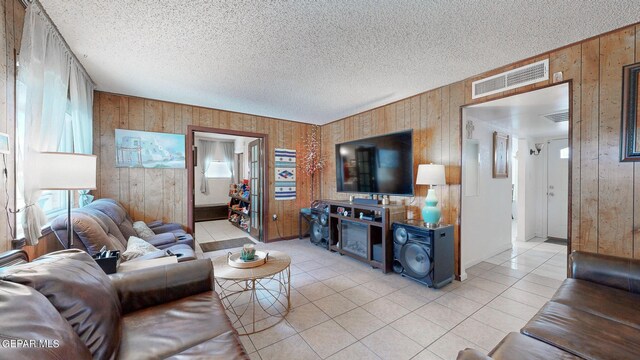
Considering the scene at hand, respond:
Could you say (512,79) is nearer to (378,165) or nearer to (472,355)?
(378,165)

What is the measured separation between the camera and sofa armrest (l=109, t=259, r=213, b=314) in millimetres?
1444

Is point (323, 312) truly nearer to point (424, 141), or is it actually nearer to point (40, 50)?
point (424, 141)

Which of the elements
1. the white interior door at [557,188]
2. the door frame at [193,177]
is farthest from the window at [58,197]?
the white interior door at [557,188]

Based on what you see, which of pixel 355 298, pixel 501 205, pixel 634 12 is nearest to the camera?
pixel 634 12

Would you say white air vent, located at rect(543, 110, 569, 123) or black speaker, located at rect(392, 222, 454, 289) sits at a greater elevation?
white air vent, located at rect(543, 110, 569, 123)

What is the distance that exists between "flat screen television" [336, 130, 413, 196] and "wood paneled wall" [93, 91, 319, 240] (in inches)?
67.9

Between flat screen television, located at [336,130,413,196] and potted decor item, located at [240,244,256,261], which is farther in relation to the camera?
flat screen television, located at [336,130,413,196]

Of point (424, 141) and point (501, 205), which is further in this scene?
point (501, 205)

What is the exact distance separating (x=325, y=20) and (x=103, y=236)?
8.22ft

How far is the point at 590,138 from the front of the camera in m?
2.09

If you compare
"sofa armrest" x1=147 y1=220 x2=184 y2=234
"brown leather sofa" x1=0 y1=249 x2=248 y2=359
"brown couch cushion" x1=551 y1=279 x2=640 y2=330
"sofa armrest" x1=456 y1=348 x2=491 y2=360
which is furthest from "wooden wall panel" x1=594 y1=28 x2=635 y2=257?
"sofa armrest" x1=147 y1=220 x2=184 y2=234

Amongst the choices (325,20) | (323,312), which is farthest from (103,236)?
(325,20)

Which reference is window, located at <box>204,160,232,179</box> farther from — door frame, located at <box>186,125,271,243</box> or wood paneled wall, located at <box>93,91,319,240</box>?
wood paneled wall, located at <box>93,91,319,240</box>

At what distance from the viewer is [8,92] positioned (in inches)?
57.5
